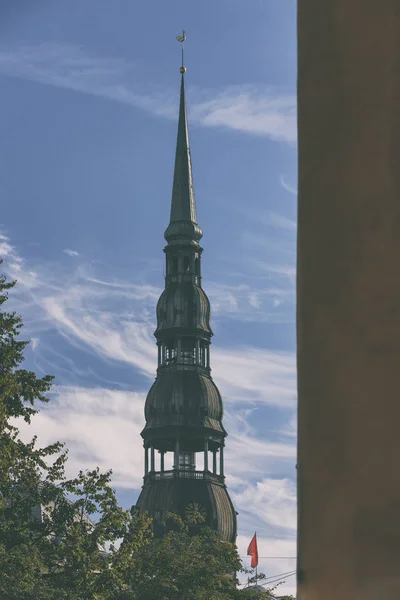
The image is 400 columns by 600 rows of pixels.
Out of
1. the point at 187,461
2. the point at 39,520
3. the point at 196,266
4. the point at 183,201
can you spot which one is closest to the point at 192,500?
the point at 187,461

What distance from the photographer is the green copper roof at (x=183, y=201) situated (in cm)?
9962

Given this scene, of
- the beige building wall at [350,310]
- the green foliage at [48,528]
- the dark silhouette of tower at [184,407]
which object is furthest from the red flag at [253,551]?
the beige building wall at [350,310]

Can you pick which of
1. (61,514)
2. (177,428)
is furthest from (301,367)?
(177,428)

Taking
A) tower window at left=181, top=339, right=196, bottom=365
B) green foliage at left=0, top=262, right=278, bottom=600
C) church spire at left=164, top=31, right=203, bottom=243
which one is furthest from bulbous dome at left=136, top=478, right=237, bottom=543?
green foliage at left=0, top=262, right=278, bottom=600

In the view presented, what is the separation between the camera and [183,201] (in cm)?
10181

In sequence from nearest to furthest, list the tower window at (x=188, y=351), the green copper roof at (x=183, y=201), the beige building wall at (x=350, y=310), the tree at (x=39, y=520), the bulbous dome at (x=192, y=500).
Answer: the beige building wall at (x=350, y=310) < the tree at (x=39, y=520) < the bulbous dome at (x=192, y=500) < the tower window at (x=188, y=351) < the green copper roof at (x=183, y=201)

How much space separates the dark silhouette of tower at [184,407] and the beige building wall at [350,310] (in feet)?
289

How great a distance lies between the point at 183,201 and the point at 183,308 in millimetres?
11006

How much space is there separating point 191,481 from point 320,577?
92011 millimetres

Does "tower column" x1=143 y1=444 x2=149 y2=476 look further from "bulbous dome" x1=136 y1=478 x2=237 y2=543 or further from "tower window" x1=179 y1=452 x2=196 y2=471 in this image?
"tower window" x1=179 y1=452 x2=196 y2=471

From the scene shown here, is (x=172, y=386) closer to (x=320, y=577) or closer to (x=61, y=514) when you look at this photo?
(x=61, y=514)

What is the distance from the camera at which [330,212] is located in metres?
1.89

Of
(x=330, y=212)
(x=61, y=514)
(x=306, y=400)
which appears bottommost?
(x=306, y=400)

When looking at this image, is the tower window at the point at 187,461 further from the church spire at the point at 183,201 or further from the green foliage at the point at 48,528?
the green foliage at the point at 48,528
